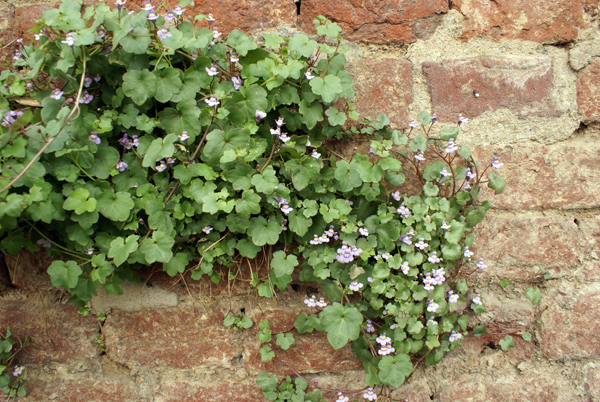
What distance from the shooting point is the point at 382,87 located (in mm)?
1391

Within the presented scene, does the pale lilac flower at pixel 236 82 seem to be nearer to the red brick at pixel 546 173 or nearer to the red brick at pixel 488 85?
the red brick at pixel 488 85

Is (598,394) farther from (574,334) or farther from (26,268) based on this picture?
(26,268)

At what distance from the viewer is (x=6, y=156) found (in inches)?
41.6

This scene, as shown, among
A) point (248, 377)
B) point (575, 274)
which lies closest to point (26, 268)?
point (248, 377)

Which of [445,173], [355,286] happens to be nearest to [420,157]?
[445,173]

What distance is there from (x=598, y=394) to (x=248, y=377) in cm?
131

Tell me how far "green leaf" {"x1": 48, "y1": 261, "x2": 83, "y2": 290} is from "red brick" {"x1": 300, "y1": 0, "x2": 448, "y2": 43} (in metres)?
1.08

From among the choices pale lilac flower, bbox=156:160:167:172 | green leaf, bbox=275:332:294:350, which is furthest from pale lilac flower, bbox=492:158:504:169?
pale lilac flower, bbox=156:160:167:172

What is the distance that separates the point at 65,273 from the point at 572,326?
1.75 m

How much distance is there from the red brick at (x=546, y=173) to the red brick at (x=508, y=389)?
0.65 metres

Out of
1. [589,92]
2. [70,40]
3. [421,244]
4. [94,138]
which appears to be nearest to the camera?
[70,40]

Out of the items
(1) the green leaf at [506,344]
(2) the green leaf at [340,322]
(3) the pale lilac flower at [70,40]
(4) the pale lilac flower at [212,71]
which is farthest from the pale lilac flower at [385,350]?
(3) the pale lilac flower at [70,40]

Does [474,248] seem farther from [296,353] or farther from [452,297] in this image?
[296,353]

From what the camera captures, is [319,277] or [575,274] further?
[575,274]
